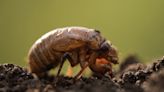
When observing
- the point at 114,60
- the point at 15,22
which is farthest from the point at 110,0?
the point at 114,60

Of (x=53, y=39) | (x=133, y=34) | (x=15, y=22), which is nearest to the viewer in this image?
(x=53, y=39)

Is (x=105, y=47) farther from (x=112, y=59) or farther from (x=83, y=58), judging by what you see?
(x=83, y=58)

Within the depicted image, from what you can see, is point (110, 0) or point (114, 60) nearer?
point (114, 60)

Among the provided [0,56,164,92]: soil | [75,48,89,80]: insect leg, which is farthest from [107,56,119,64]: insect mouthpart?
[0,56,164,92]: soil

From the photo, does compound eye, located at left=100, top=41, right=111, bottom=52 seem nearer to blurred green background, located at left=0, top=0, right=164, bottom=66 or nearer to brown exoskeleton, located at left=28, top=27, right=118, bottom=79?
brown exoskeleton, located at left=28, top=27, right=118, bottom=79

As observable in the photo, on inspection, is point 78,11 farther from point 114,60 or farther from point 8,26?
point 114,60

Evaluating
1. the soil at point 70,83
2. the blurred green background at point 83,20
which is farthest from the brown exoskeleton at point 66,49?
the blurred green background at point 83,20
